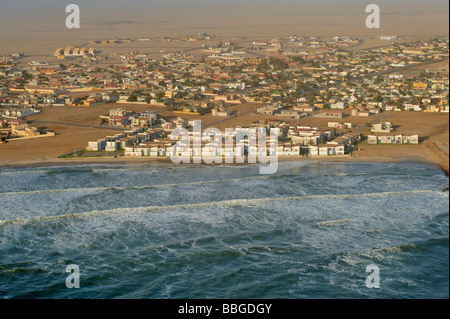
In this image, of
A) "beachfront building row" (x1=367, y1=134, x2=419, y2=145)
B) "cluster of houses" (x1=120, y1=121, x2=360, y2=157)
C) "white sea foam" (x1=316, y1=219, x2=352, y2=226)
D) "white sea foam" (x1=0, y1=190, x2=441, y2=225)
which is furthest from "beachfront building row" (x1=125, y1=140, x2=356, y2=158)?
"white sea foam" (x1=316, y1=219, x2=352, y2=226)

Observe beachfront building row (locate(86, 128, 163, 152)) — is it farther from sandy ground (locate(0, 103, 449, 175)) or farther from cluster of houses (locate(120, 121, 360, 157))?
sandy ground (locate(0, 103, 449, 175))

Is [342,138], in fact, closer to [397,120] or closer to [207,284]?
[397,120]

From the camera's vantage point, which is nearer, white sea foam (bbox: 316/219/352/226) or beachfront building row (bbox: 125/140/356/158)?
white sea foam (bbox: 316/219/352/226)

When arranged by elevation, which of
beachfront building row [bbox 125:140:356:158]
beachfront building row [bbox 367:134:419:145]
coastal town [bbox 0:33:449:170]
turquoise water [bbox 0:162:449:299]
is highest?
coastal town [bbox 0:33:449:170]

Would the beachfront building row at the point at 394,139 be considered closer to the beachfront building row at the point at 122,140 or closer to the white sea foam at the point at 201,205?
the white sea foam at the point at 201,205

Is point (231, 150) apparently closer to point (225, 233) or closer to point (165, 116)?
point (225, 233)

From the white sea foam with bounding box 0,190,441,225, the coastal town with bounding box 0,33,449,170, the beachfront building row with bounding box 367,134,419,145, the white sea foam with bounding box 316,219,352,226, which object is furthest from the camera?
the coastal town with bounding box 0,33,449,170

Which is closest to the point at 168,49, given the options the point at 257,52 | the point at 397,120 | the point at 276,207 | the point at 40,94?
the point at 257,52
